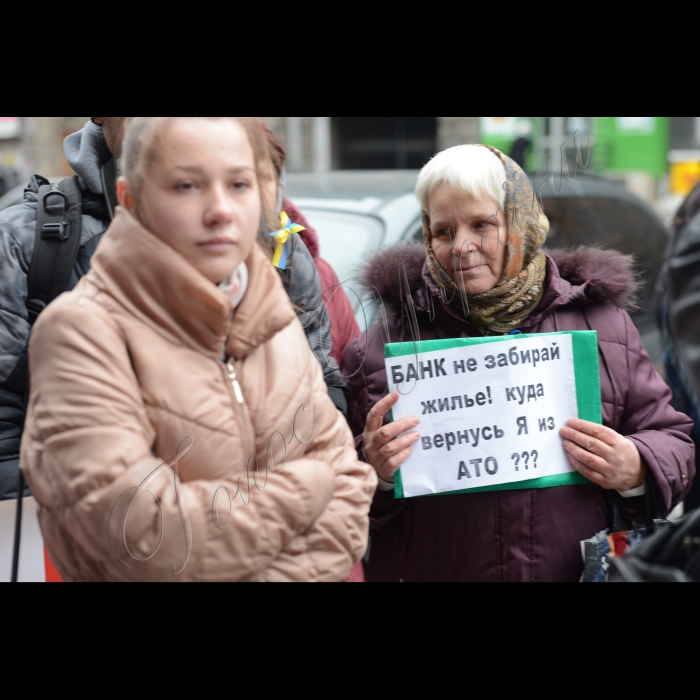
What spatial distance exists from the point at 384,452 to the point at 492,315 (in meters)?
0.42

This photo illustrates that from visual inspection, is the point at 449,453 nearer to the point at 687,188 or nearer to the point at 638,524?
the point at 638,524

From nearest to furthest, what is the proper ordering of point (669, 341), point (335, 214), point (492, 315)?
point (492, 315), point (669, 341), point (335, 214)

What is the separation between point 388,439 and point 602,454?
0.50 metres

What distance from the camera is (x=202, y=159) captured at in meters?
1.52

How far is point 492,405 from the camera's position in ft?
6.63

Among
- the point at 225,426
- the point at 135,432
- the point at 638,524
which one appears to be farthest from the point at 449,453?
the point at 135,432

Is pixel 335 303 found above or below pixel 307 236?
below

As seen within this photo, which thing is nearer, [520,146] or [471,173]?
[471,173]

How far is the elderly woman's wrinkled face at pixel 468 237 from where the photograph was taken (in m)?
1.95

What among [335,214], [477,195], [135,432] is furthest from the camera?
[335,214]

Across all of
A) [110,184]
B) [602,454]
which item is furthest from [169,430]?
[602,454]

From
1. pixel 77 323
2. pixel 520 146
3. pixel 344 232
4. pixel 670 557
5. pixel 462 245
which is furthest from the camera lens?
pixel 344 232

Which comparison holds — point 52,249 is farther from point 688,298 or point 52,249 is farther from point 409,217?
point 409,217

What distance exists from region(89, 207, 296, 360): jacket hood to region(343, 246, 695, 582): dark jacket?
59 centimetres
